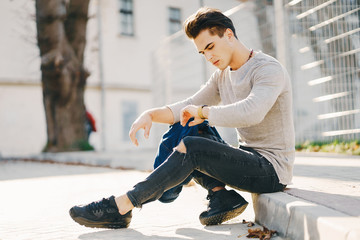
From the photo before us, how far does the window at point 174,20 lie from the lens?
18625mm

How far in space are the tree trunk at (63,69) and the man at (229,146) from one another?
27.1ft

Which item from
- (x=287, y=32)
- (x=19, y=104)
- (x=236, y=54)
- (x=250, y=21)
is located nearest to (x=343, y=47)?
(x=287, y=32)

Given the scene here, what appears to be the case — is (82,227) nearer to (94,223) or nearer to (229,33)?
(94,223)

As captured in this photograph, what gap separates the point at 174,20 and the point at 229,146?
1664 cm

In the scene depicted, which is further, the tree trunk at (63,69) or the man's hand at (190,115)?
the tree trunk at (63,69)

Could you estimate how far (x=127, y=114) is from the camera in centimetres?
1783

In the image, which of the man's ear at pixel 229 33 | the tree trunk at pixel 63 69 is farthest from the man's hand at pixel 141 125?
the tree trunk at pixel 63 69

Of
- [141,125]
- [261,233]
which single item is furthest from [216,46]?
[261,233]

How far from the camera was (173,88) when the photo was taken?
10820 millimetres

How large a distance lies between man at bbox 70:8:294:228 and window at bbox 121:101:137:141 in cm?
1494

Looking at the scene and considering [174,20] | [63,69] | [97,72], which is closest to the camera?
[63,69]

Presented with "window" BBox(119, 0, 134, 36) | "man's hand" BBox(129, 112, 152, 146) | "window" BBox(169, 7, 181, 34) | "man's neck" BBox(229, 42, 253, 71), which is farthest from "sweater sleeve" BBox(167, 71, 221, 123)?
"window" BBox(169, 7, 181, 34)

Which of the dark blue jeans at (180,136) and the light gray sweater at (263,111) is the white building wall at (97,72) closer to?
the dark blue jeans at (180,136)

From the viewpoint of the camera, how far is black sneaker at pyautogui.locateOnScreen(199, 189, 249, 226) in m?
2.69
